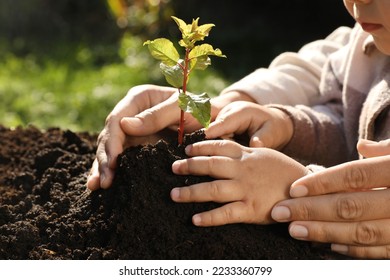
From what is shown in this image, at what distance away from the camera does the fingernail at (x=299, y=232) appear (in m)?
2.26

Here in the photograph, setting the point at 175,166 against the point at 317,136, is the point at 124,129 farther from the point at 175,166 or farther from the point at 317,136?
the point at 317,136

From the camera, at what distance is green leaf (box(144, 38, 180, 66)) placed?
232cm

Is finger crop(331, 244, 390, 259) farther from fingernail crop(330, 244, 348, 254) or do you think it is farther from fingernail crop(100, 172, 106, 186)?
fingernail crop(100, 172, 106, 186)

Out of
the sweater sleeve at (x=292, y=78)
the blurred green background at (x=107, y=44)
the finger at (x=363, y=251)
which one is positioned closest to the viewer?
the finger at (x=363, y=251)

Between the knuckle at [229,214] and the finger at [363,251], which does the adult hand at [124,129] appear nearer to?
the knuckle at [229,214]

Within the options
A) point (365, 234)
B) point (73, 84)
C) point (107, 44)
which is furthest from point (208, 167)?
point (107, 44)

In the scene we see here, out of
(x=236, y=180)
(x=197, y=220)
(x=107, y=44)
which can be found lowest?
(x=197, y=220)

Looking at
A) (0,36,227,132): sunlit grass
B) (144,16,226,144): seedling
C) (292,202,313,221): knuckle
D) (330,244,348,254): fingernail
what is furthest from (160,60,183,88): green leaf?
(0,36,227,132): sunlit grass

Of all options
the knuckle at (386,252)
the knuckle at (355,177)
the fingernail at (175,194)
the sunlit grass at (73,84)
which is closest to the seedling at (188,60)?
the fingernail at (175,194)

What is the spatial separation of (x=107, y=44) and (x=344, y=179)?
485 cm

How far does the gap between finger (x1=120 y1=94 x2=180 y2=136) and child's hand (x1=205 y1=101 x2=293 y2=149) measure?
0.53 feet

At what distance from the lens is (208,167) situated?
7.43 ft

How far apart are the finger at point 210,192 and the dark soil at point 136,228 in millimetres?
40

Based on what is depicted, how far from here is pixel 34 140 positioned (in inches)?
133
